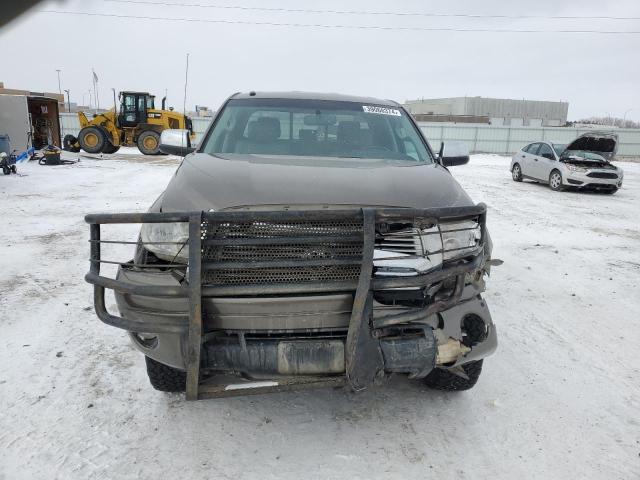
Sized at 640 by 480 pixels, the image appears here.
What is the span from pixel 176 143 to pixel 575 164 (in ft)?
40.7

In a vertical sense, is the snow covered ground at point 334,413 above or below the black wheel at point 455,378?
below

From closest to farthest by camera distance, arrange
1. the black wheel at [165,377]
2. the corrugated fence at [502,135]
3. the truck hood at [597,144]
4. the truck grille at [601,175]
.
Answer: the black wheel at [165,377] → the truck grille at [601,175] → the truck hood at [597,144] → the corrugated fence at [502,135]

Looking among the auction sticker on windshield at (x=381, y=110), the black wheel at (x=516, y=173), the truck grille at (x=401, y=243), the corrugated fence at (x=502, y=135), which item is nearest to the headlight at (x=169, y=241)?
the truck grille at (x=401, y=243)

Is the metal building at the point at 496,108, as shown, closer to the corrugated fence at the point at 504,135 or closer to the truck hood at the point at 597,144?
the corrugated fence at the point at 504,135

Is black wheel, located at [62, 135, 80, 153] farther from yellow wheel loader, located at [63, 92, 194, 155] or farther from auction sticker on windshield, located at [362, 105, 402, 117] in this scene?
auction sticker on windshield, located at [362, 105, 402, 117]

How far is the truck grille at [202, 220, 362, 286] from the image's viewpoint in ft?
6.95

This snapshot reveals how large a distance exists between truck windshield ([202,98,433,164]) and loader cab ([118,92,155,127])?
18590mm

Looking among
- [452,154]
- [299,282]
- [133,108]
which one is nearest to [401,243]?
[299,282]

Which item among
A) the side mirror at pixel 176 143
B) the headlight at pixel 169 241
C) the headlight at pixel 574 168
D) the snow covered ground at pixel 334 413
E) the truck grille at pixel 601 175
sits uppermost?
the side mirror at pixel 176 143

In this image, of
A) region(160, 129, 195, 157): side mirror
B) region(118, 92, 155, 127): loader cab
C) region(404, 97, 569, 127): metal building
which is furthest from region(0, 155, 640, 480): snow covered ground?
region(404, 97, 569, 127): metal building

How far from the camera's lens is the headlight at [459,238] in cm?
240

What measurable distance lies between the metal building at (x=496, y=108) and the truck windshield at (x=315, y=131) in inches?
2418

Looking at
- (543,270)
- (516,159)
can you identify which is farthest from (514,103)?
(543,270)

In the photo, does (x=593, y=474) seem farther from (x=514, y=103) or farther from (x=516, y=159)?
(x=514, y=103)
